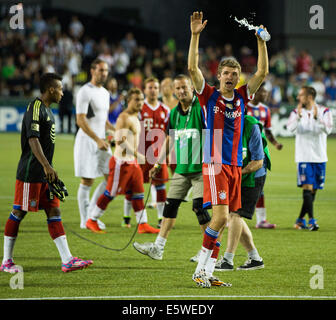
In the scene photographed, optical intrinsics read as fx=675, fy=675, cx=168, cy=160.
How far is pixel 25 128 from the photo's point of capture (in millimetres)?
6773

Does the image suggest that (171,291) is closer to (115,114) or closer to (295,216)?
(295,216)

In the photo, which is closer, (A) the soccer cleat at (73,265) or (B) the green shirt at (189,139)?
(A) the soccer cleat at (73,265)

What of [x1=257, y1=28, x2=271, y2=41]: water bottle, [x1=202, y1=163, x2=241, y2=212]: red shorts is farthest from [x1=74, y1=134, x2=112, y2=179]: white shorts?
[x1=257, y1=28, x2=271, y2=41]: water bottle

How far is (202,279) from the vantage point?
20.5ft

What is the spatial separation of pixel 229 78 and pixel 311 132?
432 centimetres

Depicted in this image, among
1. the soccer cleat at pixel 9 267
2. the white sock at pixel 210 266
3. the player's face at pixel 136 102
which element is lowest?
the soccer cleat at pixel 9 267

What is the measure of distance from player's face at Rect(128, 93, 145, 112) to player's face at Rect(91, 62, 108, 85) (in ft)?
1.70

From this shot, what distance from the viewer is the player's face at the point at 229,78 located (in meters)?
6.23

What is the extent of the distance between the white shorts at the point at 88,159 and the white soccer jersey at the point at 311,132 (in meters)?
2.91

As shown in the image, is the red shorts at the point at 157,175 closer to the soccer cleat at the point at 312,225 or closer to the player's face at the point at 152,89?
the player's face at the point at 152,89

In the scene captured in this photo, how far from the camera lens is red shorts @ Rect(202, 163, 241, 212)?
623 centimetres

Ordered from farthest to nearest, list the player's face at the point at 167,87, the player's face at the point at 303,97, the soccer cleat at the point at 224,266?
the player's face at the point at 167,87 → the player's face at the point at 303,97 → the soccer cleat at the point at 224,266

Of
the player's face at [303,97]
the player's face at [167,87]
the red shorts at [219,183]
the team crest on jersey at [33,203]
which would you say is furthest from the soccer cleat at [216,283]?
the player's face at [167,87]

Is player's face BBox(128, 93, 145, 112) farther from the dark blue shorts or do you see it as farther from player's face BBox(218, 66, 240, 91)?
player's face BBox(218, 66, 240, 91)
